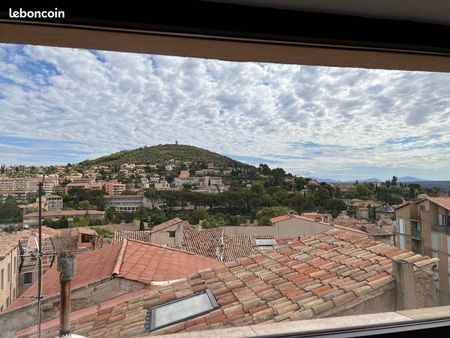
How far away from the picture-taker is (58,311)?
1.01m

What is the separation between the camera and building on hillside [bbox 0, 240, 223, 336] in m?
0.93

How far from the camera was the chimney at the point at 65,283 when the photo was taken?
928 mm

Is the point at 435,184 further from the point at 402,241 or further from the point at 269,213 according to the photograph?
the point at 269,213

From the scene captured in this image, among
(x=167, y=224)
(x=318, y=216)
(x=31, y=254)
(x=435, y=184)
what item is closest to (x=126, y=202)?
(x=167, y=224)

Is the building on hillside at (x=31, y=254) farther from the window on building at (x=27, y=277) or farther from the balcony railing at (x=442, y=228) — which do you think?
the balcony railing at (x=442, y=228)

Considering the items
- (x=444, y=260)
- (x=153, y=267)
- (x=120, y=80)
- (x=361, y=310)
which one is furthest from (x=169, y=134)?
(x=444, y=260)

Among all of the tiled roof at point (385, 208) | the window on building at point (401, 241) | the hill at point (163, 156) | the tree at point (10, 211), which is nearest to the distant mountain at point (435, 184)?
the tiled roof at point (385, 208)

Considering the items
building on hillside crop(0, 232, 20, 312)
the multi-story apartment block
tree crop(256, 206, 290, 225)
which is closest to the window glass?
the multi-story apartment block

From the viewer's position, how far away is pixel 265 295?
163 centimetres

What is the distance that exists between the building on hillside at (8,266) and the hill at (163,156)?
26 centimetres

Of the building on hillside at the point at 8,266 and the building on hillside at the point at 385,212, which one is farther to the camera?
the building on hillside at the point at 385,212

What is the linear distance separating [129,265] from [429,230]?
1.23m

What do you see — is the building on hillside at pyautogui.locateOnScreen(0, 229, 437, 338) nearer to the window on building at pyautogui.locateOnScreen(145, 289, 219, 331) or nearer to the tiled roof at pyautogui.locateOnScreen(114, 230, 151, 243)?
the window on building at pyautogui.locateOnScreen(145, 289, 219, 331)

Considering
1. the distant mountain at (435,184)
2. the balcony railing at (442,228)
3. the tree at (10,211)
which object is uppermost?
the distant mountain at (435,184)
